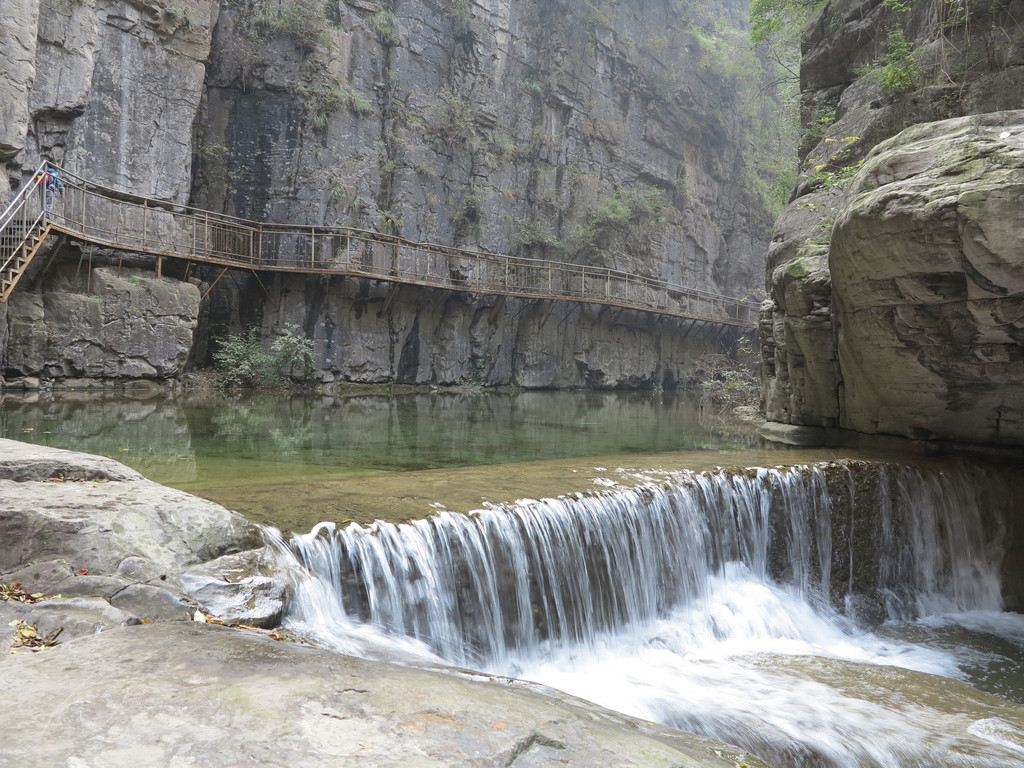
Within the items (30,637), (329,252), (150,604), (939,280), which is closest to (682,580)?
(939,280)

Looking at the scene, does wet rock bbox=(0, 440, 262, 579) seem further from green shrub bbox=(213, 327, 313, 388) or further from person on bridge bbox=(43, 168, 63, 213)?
green shrub bbox=(213, 327, 313, 388)

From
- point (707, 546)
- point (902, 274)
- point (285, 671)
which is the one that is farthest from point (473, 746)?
point (902, 274)

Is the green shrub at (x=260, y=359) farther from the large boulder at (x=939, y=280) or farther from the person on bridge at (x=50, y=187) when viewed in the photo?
the large boulder at (x=939, y=280)

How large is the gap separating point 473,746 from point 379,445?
785 cm

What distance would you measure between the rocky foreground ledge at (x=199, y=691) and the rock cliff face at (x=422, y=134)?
45.3 feet

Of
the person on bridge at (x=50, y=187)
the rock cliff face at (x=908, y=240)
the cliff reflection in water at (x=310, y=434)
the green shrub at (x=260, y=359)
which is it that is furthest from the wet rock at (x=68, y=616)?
the green shrub at (x=260, y=359)

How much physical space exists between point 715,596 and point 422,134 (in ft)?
70.4

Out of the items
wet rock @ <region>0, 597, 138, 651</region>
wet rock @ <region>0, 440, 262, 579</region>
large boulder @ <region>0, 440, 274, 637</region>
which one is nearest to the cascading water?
large boulder @ <region>0, 440, 274, 637</region>

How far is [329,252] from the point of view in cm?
2109

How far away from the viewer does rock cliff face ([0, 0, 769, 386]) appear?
17312 mm

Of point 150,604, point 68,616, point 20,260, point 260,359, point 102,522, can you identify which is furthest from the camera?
point 260,359

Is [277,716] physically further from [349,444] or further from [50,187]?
Result: [50,187]

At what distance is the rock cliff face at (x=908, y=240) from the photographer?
227 inches

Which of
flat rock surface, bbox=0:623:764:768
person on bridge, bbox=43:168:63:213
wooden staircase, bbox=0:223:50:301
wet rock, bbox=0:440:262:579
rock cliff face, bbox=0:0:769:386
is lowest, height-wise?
flat rock surface, bbox=0:623:764:768
